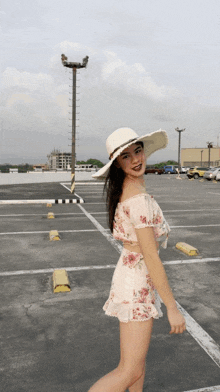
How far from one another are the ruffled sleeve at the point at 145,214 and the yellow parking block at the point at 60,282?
3.08 metres

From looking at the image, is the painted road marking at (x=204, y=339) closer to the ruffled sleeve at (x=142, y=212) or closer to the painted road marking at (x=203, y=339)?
the painted road marking at (x=203, y=339)

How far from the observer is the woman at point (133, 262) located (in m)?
1.94

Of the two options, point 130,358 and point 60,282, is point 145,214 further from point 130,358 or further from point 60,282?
point 60,282

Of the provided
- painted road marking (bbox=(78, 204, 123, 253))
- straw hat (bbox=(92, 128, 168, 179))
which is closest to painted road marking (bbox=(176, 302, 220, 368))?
straw hat (bbox=(92, 128, 168, 179))

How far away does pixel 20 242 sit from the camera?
26.0 ft

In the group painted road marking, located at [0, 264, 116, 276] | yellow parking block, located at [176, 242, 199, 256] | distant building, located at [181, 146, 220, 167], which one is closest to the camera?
painted road marking, located at [0, 264, 116, 276]

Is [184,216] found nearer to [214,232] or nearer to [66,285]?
[214,232]

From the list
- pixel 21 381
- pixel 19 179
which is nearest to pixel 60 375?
pixel 21 381

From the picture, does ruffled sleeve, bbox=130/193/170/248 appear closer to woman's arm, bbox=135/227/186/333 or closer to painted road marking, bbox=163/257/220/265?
woman's arm, bbox=135/227/186/333

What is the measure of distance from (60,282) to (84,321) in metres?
1.10

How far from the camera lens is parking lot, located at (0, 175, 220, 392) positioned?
296 cm

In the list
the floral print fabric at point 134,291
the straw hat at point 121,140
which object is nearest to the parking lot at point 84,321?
the floral print fabric at point 134,291

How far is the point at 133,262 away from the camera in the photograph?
211 cm

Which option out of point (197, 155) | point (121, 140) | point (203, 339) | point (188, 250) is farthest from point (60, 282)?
point (197, 155)
